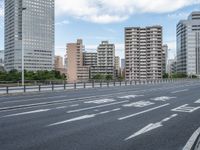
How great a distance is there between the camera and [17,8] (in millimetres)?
60031

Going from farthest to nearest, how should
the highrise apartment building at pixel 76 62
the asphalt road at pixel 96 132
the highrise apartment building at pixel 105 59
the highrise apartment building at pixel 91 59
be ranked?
1. the highrise apartment building at pixel 91 59
2. the highrise apartment building at pixel 105 59
3. the highrise apartment building at pixel 76 62
4. the asphalt road at pixel 96 132

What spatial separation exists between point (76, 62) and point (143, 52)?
37.0 meters

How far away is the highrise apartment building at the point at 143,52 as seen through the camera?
174125mm

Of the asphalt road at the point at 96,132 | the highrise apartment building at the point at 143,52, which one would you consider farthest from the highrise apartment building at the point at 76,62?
the asphalt road at the point at 96,132

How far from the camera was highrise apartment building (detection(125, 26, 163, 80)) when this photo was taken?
571 feet

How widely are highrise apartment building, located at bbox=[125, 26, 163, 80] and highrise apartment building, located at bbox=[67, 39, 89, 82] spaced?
24827mm

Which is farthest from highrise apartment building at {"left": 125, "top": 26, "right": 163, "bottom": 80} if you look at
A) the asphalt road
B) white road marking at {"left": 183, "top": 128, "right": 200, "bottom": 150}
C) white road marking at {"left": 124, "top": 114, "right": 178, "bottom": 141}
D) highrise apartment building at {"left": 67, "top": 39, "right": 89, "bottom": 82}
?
white road marking at {"left": 183, "top": 128, "right": 200, "bottom": 150}

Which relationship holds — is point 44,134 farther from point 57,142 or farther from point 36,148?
point 36,148

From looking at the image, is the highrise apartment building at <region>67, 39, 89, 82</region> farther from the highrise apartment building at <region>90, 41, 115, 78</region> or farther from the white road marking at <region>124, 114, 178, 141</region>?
the white road marking at <region>124, 114, 178, 141</region>

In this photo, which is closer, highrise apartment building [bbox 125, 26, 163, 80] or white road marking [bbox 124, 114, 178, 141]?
white road marking [bbox 124, 114, 178, 141]

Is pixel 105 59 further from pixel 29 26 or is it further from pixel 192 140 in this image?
pixel 192 140

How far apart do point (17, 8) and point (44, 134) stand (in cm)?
5393

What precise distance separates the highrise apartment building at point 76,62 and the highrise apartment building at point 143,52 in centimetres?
2483

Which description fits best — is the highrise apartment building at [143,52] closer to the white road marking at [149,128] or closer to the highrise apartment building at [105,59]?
the highrise apartment building at [105,59]
